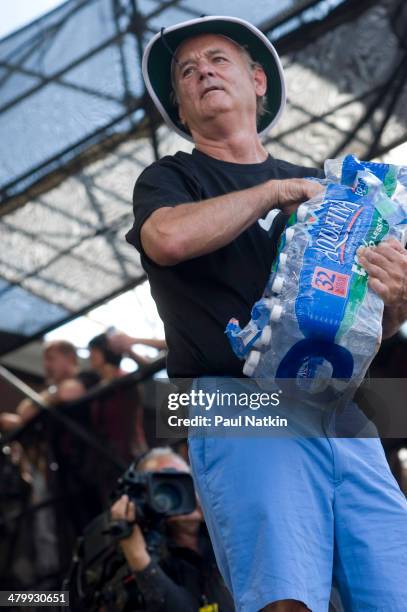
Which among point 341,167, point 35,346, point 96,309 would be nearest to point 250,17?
point 96,309

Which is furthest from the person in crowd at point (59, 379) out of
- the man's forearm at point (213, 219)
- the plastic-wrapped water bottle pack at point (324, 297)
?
the plastic-wrapped water bottle pack at point (324, 297)

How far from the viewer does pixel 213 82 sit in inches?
82.0

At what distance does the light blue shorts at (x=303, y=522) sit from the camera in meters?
1.60

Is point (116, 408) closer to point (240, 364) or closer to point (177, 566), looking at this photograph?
point (177, 566)

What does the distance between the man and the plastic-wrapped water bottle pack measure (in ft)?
0.14

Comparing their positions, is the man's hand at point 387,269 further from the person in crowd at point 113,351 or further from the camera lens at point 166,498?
the person in crowd at point 113,351

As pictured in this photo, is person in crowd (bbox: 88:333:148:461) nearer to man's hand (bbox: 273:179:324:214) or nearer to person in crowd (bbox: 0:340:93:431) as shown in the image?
person in crowd (bbox: 0:340:93:431)

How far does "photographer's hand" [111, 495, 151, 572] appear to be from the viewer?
10.8ft

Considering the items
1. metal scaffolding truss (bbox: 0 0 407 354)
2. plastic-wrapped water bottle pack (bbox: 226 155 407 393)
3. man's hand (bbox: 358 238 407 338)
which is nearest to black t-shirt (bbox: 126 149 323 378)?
plastic-wrapped water bottle pack (bbox: 226 155 407 393)

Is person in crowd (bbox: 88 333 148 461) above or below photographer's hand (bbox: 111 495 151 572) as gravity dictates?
above

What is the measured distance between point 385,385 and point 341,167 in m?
0.71

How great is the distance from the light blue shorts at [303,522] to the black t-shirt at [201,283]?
17cm

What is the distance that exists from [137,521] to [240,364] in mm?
1782

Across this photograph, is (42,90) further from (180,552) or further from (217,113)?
(217,113)
